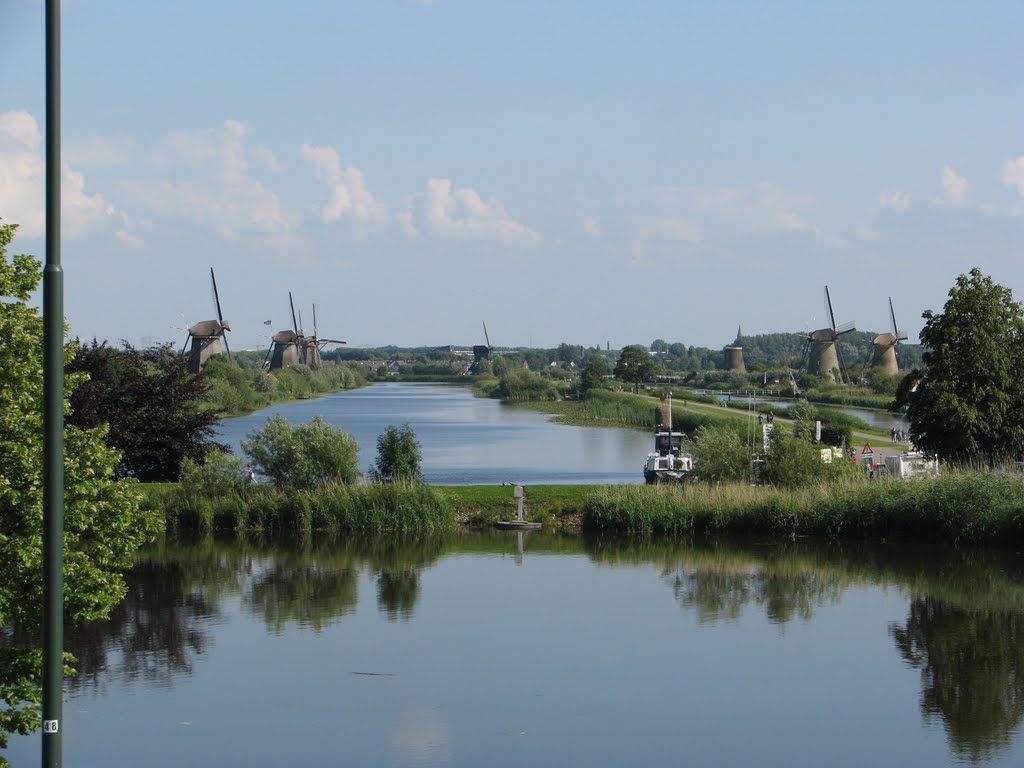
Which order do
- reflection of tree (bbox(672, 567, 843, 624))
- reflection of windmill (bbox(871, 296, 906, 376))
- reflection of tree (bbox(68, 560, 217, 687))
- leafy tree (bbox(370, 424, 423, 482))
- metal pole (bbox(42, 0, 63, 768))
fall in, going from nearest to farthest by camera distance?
1. metal pole (bbox(42, 0, 63, 768))
2. reflection of tree (bbox(68, 560, 217, 687))
3. reflection of tree (bbox(672, 567, 843, 624))
4. leafy tree (bbox(370, 424, 423, 482))
5. reflection of windmill (bbox(871, 296, 906, 376))

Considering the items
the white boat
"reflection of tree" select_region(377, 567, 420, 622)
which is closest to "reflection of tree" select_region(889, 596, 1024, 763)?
"reflection of tree" select_region(377, 567, 420, 622)

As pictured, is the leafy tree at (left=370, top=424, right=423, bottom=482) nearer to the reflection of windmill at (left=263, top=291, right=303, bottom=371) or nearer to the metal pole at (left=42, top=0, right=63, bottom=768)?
the metal pole at (left=42, top=0, right=63, bottom=768)

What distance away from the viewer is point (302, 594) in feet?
76.0

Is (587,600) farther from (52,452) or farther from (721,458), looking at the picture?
(52,452)

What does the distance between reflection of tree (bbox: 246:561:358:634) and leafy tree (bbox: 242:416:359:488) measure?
5.49m

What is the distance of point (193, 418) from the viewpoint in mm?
35562

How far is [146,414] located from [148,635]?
16534 millimetres

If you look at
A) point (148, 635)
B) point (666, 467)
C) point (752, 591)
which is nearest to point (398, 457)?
point (666, 467)

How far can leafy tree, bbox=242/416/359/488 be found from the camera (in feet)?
105

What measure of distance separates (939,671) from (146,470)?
81.5 feet

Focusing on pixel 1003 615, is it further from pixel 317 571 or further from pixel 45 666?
pixel 45 666

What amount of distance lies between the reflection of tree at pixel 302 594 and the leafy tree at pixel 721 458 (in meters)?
11.4

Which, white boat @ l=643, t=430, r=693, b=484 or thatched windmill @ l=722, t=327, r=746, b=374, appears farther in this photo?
thatched windmill @ l=722, t=327, r=746, b=374

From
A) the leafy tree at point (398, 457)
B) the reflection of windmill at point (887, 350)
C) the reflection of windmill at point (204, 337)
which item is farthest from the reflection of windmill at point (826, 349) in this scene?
the leafy tree at point (398, 457)
